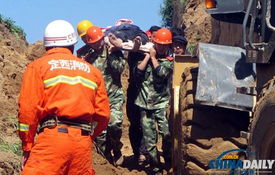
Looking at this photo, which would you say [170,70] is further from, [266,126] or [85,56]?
[266,126]

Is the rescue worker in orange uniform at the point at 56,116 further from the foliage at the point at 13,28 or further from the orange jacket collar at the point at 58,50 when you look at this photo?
the foliage at the point at 13,28

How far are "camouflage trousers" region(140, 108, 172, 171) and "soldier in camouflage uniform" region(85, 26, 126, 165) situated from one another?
1.49 feet

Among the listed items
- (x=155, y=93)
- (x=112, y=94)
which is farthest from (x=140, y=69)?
(x=112, y=94)

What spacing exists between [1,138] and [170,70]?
264 cm

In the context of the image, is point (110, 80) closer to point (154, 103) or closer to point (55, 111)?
point (154, 103)

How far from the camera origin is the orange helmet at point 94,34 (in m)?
9.24

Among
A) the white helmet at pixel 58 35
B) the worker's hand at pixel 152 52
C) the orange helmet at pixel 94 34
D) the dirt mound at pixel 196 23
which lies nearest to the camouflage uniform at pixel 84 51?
the orange helmet at pixel 94 34

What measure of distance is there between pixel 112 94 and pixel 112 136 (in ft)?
2.01

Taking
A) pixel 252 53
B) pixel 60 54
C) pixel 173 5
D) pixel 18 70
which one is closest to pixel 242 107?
pixel 252 53

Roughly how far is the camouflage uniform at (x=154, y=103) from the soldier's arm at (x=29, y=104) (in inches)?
146

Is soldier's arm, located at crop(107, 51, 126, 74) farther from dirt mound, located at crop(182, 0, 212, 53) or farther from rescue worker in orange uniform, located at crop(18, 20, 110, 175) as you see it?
dirt mound, located at crop(182, 0, 212, 53)

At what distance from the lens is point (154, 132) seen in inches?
351

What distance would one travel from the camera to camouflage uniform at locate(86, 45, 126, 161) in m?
9.17

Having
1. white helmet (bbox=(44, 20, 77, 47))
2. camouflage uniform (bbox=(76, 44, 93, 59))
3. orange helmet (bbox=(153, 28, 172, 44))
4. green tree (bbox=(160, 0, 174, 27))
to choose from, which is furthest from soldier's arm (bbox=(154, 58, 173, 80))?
green tree (bbox=(160, 0, 174, 27))
